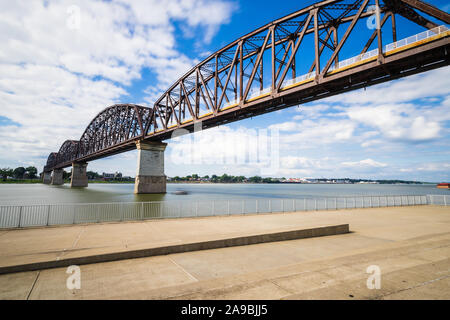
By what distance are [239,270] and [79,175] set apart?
15069cm

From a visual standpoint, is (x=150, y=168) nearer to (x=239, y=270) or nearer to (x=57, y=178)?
(x=239, y=270)

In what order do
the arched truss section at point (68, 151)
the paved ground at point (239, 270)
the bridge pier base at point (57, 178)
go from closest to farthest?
1. the paved ground at point (239, 270)
2. the arched truss section at point (68, 151)
3. the bridge pier base at point (57, 178)

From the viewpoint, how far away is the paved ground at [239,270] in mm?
5242

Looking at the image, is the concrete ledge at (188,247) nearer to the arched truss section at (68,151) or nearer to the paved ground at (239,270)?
the paved ground at (239,270)

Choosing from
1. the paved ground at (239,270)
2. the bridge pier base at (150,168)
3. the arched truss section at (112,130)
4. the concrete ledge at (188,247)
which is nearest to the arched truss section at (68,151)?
the arched truss section at (112,130)

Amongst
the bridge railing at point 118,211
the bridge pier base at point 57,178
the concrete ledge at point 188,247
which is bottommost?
the bridge railing at point 118,211

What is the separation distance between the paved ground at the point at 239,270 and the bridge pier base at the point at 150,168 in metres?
55.2

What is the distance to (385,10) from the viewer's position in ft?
81.0

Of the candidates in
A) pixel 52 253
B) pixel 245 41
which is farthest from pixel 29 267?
pixel 245 41

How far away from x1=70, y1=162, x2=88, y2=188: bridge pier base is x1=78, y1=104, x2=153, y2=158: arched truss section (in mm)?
8171

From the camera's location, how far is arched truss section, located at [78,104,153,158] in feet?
268

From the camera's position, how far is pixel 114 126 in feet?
327
